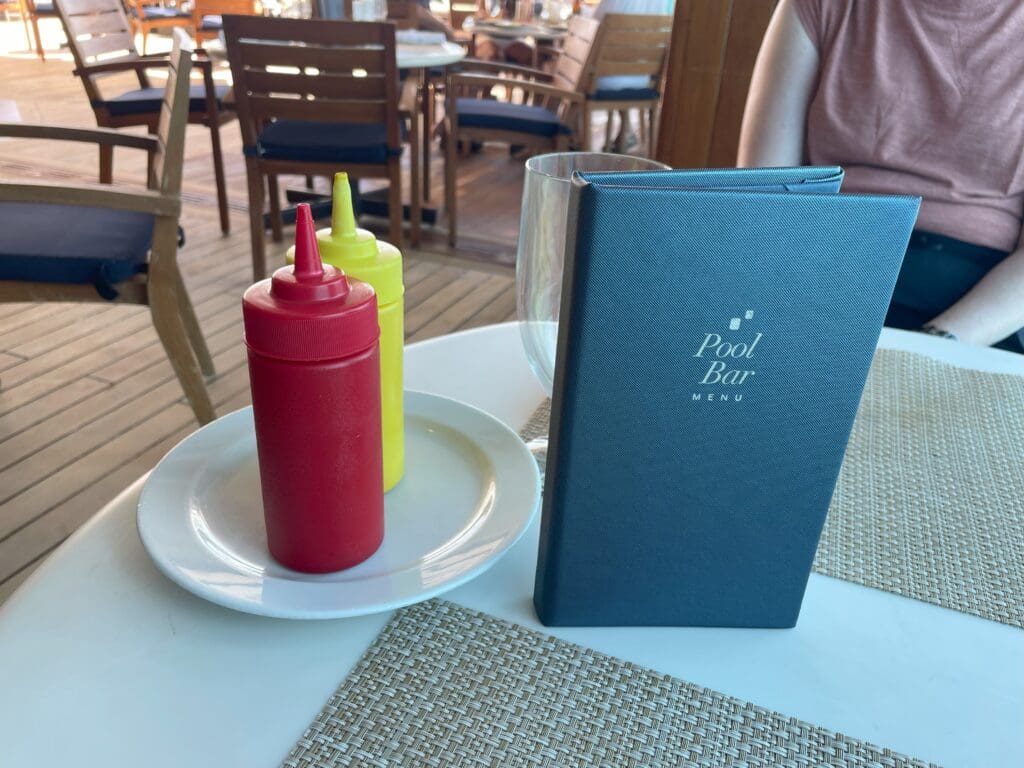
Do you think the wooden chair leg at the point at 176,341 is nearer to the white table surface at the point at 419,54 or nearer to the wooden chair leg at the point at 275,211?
the white table surface at the point at 419,54

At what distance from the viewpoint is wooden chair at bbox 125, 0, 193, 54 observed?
23.9 ft

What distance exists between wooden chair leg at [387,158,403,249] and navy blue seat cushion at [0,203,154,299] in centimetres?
103

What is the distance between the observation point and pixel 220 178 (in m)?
2.97

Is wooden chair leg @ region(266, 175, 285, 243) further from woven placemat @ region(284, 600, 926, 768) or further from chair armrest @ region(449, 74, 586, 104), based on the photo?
woven placemat @ region(284, 600, 926, 768)

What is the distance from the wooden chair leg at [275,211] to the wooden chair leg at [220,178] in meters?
0.17

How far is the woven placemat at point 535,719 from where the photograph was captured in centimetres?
38

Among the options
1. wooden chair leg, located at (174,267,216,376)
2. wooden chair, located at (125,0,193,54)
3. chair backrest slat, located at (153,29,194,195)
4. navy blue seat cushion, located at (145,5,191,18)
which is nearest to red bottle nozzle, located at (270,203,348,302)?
chair backrest slat, located at (153,29,194,195)

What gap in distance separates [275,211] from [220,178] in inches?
11.0

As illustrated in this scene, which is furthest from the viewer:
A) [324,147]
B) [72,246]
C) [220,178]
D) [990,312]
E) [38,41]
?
[38,41]

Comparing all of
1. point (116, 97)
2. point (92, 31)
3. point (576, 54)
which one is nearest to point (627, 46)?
point (576, 54)

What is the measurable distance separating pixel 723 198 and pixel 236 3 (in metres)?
7.43

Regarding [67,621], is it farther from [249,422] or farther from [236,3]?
[236,3]

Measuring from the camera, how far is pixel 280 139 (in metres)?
2.50

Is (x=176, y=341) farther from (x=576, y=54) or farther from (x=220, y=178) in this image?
(x=576, y=54)
